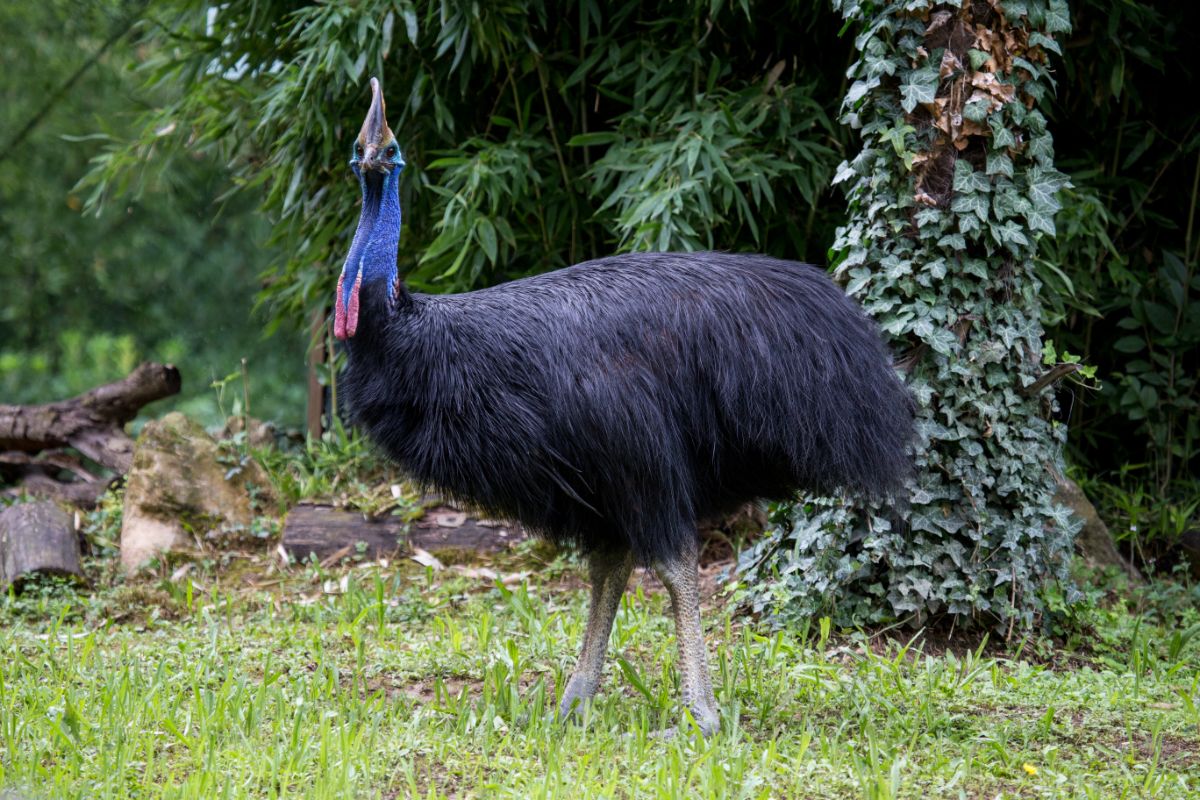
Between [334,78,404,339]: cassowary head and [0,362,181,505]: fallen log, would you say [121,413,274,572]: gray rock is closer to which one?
[0,362,181,505]: fallen log

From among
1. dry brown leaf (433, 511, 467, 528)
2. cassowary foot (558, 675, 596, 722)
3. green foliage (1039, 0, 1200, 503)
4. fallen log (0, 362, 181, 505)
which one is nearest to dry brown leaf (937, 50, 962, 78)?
green foliage (1039, 0, 1200, 503)

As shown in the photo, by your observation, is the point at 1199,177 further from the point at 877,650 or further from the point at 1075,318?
the point at 877,650

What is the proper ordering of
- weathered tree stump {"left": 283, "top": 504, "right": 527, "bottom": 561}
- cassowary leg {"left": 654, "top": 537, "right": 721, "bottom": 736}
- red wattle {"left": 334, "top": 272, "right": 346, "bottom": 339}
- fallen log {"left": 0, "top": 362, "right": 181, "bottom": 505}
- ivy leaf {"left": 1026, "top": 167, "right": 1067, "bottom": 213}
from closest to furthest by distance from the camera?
red wattle {"left": 334, "top": 272, "right": 346, "bottom": 339}
cassowary leg {"left": 654, "top": 537, "right": 721, "bottom": 736}
ivy leaf {"left": 1026, "top": 167, "right": 1067, "bottom": 213}
weathered tree stump {"left": 283, "top": 504, "right": 527, "bottom": 561}
fallen log {"left": 0, "top": 362, "right": 181, "bottom": 505}

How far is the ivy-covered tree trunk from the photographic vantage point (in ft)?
13.9

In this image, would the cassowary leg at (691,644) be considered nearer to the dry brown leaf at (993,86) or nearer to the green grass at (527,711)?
the green grass at (527,711)

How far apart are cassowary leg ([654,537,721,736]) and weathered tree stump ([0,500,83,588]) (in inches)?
112

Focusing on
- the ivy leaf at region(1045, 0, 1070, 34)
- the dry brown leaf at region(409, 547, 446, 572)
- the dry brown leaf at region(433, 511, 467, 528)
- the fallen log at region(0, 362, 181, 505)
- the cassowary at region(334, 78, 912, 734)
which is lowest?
the dry brown leaf at region(409, 547, 446, 572)

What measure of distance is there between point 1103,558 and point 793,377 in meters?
2.47

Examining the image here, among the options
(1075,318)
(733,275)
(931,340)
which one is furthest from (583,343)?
(1075,318)

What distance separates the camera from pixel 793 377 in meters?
3.39

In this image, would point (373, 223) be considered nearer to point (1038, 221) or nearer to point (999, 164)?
point (999, 164)

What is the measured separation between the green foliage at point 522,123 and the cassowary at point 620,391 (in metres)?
Result: 1.44

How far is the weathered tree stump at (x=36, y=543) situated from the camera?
5188 millimetres

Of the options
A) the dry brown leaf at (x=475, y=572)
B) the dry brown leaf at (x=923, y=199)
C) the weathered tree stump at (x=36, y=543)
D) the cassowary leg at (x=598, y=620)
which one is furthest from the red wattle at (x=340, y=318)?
the weathered tree stump at (x=36, y=543)
